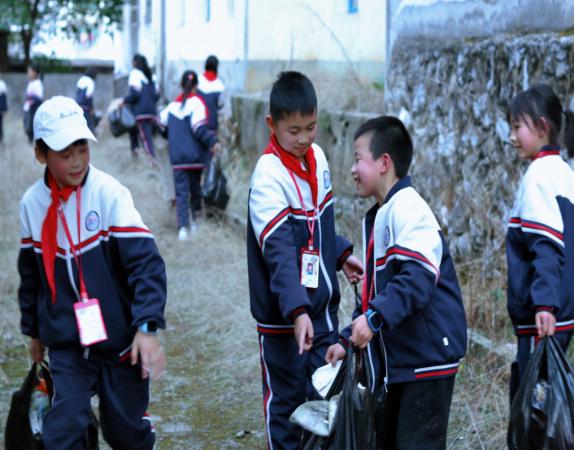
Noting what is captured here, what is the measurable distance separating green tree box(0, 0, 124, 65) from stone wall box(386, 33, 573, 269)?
22.7m

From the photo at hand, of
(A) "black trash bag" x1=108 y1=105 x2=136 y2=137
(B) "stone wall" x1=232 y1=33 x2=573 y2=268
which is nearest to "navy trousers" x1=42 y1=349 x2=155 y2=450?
(B) "stone wall" x1=232 y1=33 x2=573 y2=268

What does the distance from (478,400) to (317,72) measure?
25.7ft

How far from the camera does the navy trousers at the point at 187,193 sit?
33.1 feet

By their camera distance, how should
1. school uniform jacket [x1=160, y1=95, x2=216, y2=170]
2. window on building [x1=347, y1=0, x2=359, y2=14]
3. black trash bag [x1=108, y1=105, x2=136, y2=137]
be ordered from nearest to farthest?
school uniform jacket [x1=160, y1=95, x2=216, y2=170] → window on building [x1=347, y1=0, x2=359, y2=14] → black trash bag [x1=108, y1=105, x2=136, y2=137]

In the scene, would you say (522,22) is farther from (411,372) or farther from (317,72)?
(317,72)

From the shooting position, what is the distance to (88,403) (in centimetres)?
372

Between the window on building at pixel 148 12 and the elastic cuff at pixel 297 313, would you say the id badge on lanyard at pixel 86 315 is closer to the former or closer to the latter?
the elastic cuff at pixel 297 313

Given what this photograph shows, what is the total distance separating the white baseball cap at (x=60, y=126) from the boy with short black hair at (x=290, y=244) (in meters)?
0.72

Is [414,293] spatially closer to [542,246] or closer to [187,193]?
[542,246]

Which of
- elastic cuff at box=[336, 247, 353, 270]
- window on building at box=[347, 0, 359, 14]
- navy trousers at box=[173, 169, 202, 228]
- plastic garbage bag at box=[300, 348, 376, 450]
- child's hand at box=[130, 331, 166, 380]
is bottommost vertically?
navy trousers at box=[173, 169, 202, 228]

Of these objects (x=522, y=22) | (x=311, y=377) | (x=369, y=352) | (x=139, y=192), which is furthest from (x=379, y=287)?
(x=139, y=192)

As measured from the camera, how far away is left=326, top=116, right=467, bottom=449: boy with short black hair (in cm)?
341

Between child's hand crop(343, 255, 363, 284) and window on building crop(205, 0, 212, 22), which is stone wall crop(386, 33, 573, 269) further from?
window on building crop(205, 0, 212, 22)

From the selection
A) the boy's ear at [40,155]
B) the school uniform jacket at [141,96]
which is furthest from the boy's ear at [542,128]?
the school uniform jacket at [141,96]
